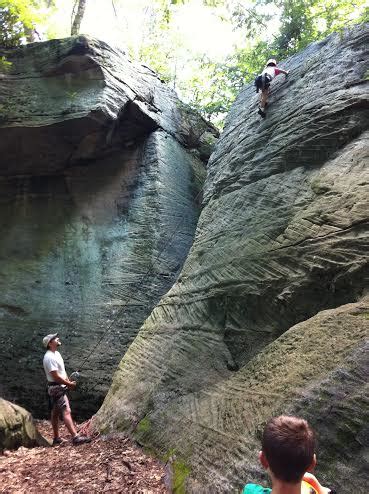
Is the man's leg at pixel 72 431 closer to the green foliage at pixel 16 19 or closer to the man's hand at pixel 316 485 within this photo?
the man's hand at pixel 316 485

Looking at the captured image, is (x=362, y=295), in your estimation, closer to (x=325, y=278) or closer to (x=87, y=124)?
(x=325, y=278)

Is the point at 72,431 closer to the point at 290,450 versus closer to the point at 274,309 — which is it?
the point at 274,309

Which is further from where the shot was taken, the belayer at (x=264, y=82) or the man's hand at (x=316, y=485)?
the belayer at (x=264, y=82)

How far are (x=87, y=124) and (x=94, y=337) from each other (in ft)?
17.1

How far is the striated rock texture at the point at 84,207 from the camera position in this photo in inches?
347

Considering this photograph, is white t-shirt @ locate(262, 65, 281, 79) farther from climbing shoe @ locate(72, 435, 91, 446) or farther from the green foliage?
climbing shoe @ locate(72, 435, 91, 446)

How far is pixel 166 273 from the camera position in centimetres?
944

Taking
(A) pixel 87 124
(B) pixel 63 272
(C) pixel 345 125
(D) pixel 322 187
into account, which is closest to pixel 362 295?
(D) pixel 322 187

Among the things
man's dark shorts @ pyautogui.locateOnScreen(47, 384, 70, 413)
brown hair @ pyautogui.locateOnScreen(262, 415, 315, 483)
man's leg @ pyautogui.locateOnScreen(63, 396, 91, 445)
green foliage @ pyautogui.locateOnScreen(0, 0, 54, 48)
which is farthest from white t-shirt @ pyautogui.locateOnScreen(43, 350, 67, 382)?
green foliage @ pyautogui.locateOnScreen(0, 0, 54, 48)

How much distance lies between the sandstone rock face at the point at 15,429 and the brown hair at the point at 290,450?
187 inches

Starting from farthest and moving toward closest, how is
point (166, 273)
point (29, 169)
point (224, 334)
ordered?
1. point (29, 169)
2. point (166, 273)
3. point (224, 334)

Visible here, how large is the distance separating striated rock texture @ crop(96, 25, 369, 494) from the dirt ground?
0.90 ft

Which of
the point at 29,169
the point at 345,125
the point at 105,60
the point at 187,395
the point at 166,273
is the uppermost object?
the point at 105,60

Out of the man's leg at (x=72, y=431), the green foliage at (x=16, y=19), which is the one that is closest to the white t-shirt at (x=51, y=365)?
the man's leg at (x=72, y=431)
